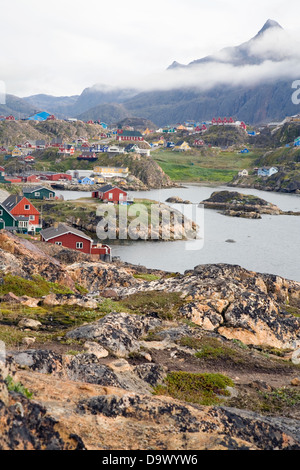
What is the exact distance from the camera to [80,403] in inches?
287

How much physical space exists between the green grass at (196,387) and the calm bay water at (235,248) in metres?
37.6

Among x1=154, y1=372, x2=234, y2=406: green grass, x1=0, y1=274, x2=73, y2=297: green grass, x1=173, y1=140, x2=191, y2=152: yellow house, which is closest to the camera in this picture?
x1=154, y1=372, x2=234, y2=406: green grass

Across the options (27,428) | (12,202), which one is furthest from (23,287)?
(12,202)

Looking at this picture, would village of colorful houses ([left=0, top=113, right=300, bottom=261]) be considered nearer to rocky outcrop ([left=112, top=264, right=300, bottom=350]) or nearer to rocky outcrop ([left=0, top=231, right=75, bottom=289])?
rocky outcrop ([left=0, top=231, right=75, bottom=289])

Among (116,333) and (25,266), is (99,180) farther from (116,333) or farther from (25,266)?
(116,333)

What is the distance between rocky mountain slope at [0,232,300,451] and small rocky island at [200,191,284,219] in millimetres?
63847

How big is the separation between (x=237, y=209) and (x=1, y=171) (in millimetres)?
59307

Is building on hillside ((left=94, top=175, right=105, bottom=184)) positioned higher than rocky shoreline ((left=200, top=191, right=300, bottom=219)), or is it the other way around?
building on hillside ((left=94, top=175, right=105, bottom=184))

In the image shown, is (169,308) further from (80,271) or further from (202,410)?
(202,410)

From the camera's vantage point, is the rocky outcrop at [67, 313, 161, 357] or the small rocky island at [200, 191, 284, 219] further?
the small rocky island at [200, 191, 284, 219]

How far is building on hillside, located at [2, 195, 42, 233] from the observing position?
5253 centimetres

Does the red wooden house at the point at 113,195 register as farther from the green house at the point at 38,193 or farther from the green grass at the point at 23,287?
the green grass at the point at 23,287

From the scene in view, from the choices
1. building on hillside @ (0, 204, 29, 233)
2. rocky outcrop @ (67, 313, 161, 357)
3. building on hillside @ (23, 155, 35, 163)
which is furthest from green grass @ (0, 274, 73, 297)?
building on hillside @ (23, 155, 35, 163)

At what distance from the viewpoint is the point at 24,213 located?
53.5 meters
